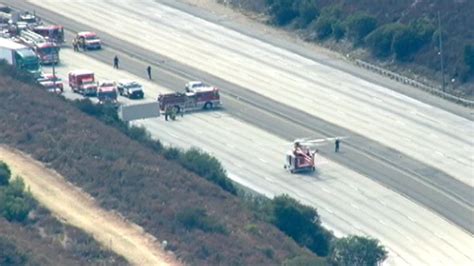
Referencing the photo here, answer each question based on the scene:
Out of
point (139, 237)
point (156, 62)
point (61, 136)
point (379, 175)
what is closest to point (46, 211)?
point (139, 237)

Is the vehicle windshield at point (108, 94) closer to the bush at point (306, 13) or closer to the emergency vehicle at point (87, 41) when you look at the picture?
the emergency vehicle at point (87, 41)

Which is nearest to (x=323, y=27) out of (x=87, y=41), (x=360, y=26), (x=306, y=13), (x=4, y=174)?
(x=360, y=26)

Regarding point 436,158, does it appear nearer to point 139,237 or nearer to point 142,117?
point 142,117

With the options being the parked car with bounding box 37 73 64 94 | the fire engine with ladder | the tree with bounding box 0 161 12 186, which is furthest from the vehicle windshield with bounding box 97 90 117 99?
the tree with bounding box 0 161 12 186

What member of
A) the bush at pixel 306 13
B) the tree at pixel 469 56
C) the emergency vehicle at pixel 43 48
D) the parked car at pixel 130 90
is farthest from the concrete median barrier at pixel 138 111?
the bush at pixel 306 13

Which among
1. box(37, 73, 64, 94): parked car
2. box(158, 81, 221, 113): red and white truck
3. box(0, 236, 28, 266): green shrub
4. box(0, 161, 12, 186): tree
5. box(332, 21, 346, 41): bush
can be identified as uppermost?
box(0, 236, 28, 266): green shrub

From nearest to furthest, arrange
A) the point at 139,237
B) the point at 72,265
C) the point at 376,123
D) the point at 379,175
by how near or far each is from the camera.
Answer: the point at 72,265, the point at 139,237, the point at 379,175, the point at 376,123

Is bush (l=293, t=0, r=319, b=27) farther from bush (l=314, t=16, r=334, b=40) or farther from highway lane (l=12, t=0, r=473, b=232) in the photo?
highway lane (l=12, t=0, r=473, b=232)
